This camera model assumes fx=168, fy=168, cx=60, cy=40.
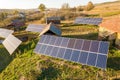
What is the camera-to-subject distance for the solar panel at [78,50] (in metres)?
20.3

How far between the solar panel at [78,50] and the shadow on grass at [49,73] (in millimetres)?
2009

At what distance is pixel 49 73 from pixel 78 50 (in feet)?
15.9

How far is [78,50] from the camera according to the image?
2236 cm

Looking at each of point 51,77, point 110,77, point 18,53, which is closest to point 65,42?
point 51,77

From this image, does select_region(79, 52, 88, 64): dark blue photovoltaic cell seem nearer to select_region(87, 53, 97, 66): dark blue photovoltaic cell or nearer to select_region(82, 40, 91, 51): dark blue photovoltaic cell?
select_region(87, 53, 97, 66): dark blue photovoltaic cell

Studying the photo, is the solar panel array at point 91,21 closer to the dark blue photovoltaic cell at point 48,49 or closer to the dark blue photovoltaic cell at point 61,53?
the dark blue photovoltaic cell at point 48,49

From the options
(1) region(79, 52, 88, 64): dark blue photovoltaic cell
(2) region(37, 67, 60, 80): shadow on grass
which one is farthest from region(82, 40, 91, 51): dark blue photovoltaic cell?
(2) region(37, 67, 60, 80): shadow on grass

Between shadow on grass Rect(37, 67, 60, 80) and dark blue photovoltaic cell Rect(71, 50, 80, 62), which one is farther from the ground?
dark blue photovoltaic cell Rect(71, 50, 80, 62)

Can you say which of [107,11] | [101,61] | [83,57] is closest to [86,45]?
[83,57]

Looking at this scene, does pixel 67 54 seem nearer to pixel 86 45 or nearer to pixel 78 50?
pixel 78 50

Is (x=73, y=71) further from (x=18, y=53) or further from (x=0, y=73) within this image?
(x=18, y=53)

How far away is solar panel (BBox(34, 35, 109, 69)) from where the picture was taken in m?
20.3

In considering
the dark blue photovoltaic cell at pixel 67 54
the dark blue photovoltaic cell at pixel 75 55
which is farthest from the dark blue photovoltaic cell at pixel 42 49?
the dark blue photovoltaic cell at pixel 75 55

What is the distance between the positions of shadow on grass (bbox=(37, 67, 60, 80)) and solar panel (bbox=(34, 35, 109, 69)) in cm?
201
